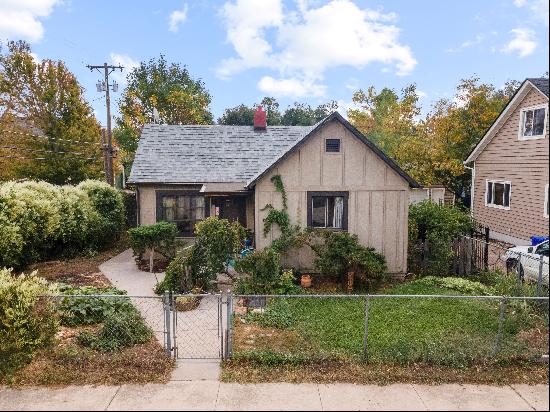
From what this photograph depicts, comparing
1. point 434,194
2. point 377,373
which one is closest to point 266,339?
point 377,373

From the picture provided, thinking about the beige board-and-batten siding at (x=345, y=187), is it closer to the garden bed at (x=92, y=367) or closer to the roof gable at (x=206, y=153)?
the roof gable at (x=206, y=153)

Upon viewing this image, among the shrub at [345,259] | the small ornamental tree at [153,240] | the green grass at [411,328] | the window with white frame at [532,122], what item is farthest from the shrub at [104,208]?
the window with white frame at [532,122]

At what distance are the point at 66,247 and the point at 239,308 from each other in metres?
9.30

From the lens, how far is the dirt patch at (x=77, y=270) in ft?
40.8

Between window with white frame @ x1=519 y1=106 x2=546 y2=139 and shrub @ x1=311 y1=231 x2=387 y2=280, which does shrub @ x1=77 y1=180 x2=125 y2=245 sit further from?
window with white frame @ x1=519 y1=106 x2=546 y2=139

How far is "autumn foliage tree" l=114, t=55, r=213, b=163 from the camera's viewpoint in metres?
38.3

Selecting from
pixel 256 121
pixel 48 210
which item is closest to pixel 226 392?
pixel 48 210

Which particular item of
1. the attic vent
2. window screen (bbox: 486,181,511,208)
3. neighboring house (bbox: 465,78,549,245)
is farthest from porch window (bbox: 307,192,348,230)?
window screen (bbox: 486,181,511,208)

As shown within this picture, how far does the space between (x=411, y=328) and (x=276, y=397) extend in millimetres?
3815

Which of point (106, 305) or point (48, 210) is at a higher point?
point (48, 210)

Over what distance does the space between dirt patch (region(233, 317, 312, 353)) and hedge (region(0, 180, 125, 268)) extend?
25.1 ft

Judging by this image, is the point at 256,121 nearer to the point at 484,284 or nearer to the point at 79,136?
the point at 484,284

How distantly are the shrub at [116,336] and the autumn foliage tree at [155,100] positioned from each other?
32.3 meters

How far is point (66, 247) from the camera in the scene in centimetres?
1587
